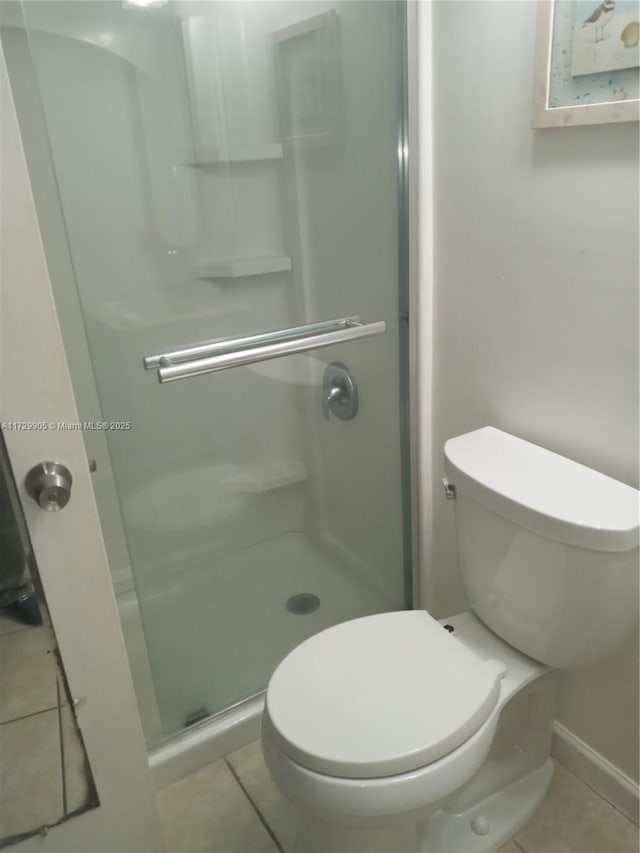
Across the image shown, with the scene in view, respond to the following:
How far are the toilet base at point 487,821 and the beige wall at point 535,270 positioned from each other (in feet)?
0.59

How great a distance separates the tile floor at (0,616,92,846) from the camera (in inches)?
41.4

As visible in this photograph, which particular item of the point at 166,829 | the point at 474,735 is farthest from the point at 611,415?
the point at 166,829

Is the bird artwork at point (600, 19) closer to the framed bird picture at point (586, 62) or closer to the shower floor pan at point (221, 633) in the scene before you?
the framed bird picture at point (586, 62)

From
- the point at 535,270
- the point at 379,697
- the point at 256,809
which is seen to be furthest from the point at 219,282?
the point at 256,809

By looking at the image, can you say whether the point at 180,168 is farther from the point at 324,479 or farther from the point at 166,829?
the point at 166,829

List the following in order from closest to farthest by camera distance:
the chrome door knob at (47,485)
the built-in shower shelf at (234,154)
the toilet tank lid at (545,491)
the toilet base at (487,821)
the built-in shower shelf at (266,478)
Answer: the chrome door knob at (47,485)
the toilet tank lid at (545,491)
the toilet base at (487,821)
the built-in shower shelf at (234,154)
the built-in shower shelf at (266,478)

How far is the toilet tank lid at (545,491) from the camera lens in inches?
41.2

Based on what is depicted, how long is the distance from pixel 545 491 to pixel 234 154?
102cm

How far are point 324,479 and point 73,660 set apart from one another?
0.90 m

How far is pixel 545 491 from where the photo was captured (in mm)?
1148

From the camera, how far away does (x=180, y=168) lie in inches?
56.8

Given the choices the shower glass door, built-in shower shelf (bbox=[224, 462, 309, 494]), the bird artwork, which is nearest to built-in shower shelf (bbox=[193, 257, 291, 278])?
the shower glass door

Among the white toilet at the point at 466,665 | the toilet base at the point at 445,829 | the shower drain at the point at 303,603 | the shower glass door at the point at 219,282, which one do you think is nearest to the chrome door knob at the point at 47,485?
the shower glass door at the point at 219,282

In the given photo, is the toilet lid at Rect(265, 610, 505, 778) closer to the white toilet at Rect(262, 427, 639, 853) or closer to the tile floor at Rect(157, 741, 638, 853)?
the white toilet at Rect(262, 427, 639, 853)
